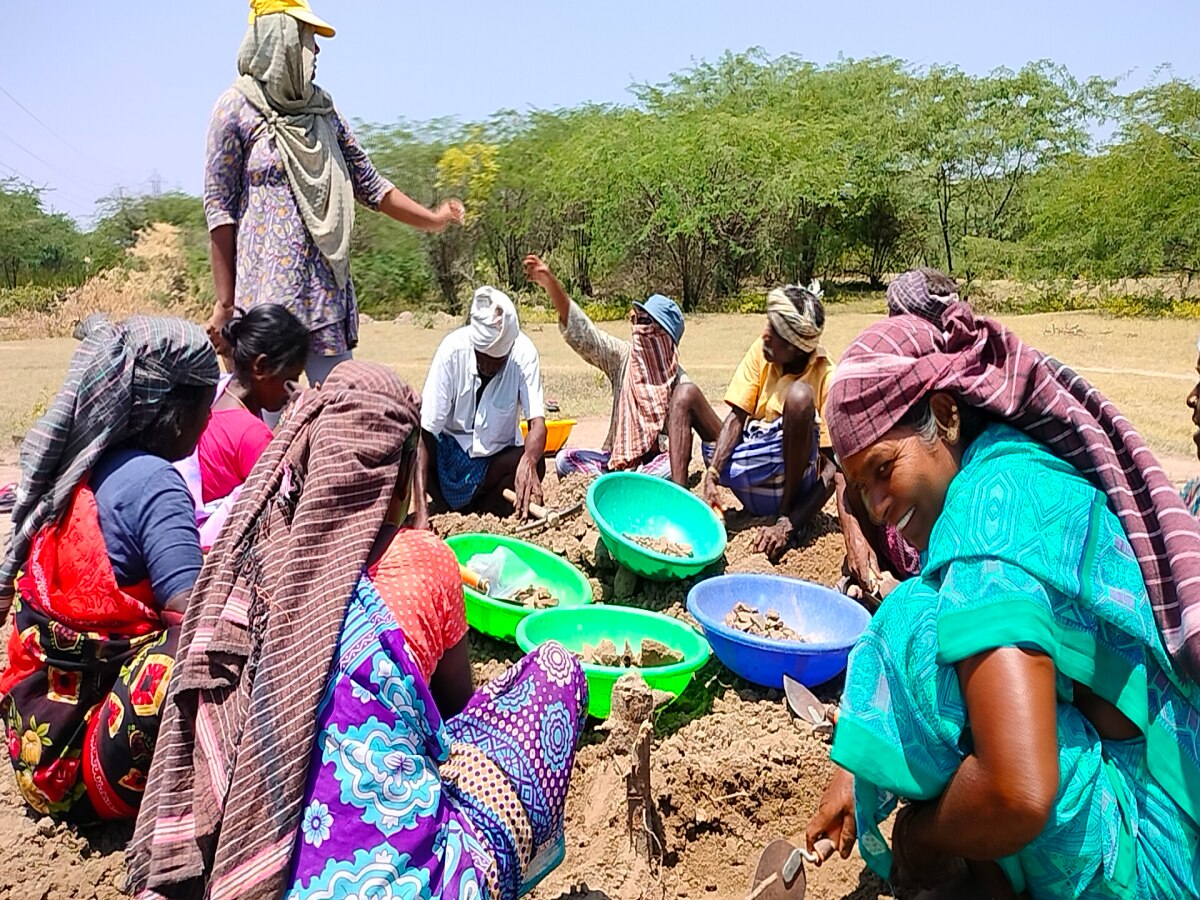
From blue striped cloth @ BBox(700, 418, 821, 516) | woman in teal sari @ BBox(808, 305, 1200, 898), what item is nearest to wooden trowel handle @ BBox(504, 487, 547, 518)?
blue striped cloth @ BBox(700, 418, 821, 516)

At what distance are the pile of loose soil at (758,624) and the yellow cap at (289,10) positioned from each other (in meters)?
2.83

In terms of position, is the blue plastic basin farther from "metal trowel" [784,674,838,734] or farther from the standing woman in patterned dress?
the standing woman in patterned dress

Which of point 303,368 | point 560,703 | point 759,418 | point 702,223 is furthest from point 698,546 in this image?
point 702,223

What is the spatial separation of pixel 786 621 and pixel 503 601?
1.08 metres

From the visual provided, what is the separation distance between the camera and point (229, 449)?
345 centimetres

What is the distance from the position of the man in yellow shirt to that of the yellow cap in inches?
86.3

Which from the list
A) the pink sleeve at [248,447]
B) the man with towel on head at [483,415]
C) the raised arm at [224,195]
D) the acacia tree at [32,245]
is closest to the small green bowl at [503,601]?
the man with towel on head at [483,415]

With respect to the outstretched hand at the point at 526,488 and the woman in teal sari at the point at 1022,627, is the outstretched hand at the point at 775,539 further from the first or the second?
the woman in teal sari at the point at 1022,627

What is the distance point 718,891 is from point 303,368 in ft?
8.25

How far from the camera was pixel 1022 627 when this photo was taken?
148cm

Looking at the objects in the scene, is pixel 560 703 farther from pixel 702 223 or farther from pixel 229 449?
pixel 702 223

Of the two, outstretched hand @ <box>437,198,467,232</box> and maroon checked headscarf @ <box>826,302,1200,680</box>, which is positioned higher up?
outstretched hand @ <box>437,198,467,232</box>

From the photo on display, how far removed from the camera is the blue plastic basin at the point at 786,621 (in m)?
3.22

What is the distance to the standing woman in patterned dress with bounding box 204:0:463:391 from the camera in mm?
3891
